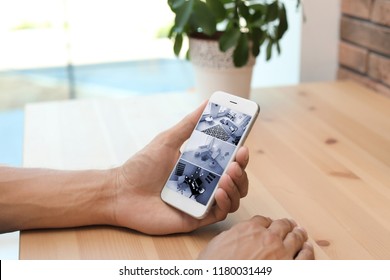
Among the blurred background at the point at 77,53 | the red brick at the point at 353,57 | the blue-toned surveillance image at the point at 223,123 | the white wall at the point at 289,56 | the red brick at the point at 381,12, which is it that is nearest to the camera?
the blue-toned surveillance image at the point at 223,123

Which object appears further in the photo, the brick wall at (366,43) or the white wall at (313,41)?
the white wall at (313,41)

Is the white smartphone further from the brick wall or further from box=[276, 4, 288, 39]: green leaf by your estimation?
the brick wall

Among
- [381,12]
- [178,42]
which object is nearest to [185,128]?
[178,42]

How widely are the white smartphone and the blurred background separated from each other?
163cm

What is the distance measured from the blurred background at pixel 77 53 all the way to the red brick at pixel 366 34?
1224 millimetres

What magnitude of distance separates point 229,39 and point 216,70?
10cm

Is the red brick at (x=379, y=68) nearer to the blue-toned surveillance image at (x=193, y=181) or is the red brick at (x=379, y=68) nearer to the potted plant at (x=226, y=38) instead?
the potted plant at (x=226, y=38)

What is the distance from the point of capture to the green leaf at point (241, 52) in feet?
4.32

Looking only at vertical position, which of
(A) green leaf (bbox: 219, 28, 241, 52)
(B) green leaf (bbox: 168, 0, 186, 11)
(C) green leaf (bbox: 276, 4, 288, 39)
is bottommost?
(A) green leaf (bbox: 219, 28, 241, 52)

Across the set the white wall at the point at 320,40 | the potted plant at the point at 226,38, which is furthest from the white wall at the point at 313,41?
the potted plant at the point at 226,38

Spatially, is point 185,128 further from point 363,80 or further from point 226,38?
point 363,80

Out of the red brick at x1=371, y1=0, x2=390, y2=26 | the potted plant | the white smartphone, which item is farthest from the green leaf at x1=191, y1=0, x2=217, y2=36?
the red brick at x1=371, y1=0, x2=390, y2=26

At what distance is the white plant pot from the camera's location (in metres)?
1.36

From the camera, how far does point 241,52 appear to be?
1.32 metres
